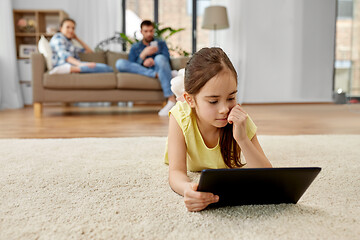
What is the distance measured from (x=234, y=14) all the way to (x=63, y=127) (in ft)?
10.8

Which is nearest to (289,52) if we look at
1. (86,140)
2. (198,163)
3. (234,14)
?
(234,14)

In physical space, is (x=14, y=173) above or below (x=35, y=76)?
below

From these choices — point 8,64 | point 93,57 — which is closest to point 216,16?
point 93,57

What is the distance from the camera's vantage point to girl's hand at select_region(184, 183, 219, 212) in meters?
0.65

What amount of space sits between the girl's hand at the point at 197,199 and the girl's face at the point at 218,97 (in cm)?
19

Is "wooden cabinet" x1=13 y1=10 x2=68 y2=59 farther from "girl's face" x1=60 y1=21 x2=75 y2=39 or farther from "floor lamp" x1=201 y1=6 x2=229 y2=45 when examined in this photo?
"floor lamp" x1=201 y1=6 x2=229 y2=45

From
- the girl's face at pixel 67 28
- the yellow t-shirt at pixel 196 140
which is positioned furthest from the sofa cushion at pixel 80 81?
the yellow t-shirt at pixel 196 140

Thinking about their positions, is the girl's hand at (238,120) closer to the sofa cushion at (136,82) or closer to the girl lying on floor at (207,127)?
the girl lying on floor at (207,127)

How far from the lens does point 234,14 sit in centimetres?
464

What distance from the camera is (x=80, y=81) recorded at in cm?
290

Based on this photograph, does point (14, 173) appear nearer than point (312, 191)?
No

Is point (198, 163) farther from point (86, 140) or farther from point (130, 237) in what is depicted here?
point (86, 140)

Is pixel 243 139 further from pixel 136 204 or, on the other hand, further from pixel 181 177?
pixel 136 204

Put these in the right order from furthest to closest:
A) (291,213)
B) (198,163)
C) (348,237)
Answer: (198,163)
(291,213)
(348,237)
